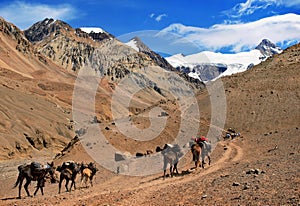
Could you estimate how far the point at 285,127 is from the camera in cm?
4691

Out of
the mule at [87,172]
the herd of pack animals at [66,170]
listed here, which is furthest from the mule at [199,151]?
the mule at [87,172]

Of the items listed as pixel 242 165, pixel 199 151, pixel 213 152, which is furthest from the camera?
pixel 213 152

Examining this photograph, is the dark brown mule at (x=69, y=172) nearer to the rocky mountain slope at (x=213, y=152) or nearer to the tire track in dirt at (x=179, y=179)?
the rocky mountain slope at (x=213, y=152)

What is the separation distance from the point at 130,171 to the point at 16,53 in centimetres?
16691

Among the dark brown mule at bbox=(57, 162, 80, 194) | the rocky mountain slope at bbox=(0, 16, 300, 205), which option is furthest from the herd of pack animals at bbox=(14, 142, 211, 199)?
the rocky mountain slope at bbox=(0, 16, 300, 205)

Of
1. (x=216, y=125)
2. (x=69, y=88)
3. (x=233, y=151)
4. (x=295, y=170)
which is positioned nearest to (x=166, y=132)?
(x=233, y=151)

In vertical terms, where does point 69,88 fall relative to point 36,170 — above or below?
above

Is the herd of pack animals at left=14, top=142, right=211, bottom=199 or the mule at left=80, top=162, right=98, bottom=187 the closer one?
the herd of pack animals at left=14, top=142, right=211, bottom=199

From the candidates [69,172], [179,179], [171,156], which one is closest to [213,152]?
[171,156]

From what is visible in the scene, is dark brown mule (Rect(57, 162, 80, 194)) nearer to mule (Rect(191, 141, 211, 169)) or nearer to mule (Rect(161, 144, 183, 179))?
mule (Rect(161, 144, 183, 179))

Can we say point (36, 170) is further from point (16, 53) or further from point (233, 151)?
point (16, 53)

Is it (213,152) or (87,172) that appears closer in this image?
(87,172)

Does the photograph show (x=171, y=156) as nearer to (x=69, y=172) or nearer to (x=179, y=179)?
(x=179, y=179)

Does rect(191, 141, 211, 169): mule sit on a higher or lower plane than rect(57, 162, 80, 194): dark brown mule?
higher
